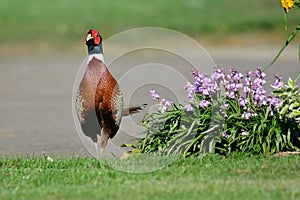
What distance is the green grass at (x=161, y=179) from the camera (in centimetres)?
662

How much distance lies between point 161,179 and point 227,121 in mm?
1507

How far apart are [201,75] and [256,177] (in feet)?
5.78

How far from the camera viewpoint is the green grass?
6.62 metres

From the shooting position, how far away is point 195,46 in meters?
22.5

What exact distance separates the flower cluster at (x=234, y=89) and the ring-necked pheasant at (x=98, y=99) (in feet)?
2.53

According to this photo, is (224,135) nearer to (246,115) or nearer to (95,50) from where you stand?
(246,115)

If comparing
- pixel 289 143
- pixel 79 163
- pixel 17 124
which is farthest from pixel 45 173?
pixel 17 124

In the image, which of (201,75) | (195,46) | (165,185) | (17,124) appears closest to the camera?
(165,185)

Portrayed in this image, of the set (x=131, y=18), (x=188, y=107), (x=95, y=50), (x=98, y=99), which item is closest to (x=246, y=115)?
(x=188, y=107)

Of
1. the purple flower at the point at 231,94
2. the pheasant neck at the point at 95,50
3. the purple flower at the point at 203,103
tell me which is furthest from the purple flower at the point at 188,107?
the pheasant neck at the point at 95,50

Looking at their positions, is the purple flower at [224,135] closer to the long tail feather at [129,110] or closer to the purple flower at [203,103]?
the purple flower at [203,103]

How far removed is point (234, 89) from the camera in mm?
8602

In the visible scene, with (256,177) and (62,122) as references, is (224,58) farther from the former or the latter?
(256,177)

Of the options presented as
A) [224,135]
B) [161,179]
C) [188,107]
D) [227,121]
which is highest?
[188,107]
